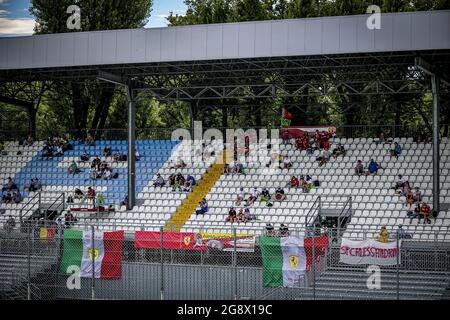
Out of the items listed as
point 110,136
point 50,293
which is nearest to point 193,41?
point 50,293

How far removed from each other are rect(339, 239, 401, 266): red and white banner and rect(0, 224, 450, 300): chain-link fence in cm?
3

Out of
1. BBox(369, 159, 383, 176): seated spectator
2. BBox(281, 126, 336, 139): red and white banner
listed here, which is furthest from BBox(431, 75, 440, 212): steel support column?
BBox(281, 126, 336, 139): red and white banner

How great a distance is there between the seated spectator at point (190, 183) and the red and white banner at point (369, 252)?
45.4 ft

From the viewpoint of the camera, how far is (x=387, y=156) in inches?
1304

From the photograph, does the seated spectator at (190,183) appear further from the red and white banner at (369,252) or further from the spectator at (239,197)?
the red and white banner at (369,252)

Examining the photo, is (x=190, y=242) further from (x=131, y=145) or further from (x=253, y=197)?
(x=131, y=145)

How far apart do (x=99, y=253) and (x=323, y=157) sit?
14.7 meters

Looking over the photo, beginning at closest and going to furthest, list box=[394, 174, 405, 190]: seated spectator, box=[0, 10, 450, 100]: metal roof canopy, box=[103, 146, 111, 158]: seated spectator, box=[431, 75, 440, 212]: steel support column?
1. box=[0, 10, 450, 100]: metal roof canopy
2. box=[431, 75, 440, 212]: steel support column
3. box=[394, 174, 405, 190]: seated spectator
4. box=[103, 146, 111, 158]: seated spectator

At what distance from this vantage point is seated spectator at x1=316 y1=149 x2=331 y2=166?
33.7 meters

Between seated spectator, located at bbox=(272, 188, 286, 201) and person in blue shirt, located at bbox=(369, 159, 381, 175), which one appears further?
person in blue shirt, located at bbox=(369, 159, 381, 175)

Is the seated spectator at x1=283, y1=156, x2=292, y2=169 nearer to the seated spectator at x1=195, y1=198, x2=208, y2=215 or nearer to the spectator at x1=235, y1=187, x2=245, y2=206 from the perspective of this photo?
the spectator at x1=235, y1=187, x2=245, y2=206

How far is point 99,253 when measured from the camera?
72.0 ft

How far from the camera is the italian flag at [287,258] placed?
2023 centimetres

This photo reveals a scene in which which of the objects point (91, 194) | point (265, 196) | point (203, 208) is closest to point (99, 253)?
point (203, 208)
